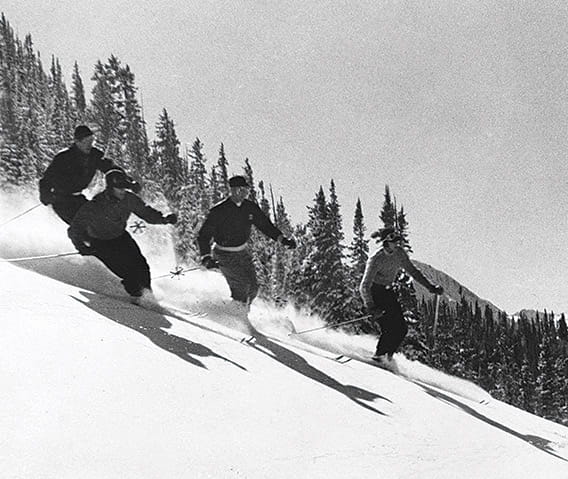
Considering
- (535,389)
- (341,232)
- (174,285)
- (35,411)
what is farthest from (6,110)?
(535,389)

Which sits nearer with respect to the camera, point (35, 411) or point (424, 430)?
point (35, 411)

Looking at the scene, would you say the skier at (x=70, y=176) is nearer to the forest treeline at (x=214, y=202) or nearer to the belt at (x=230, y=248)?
the belt at (x=230, y=248)

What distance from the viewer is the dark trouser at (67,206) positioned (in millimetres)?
9078

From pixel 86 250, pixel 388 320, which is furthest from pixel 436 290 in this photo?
pixel 86 250

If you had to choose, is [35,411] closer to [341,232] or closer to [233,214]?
[233,214]

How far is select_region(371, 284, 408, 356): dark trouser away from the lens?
9.48 m

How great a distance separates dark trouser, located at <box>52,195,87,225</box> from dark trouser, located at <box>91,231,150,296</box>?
3.12 ft

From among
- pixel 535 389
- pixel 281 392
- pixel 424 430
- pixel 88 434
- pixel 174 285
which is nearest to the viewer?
pixel 88 434

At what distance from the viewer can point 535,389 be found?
3275 inches

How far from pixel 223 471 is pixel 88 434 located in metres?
0.76

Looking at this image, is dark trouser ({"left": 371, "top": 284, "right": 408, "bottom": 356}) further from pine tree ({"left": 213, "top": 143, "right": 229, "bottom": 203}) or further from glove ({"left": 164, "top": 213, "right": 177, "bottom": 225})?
pine tree ({"left": 213, "top": 143, "right": 229, "bottom": 203})

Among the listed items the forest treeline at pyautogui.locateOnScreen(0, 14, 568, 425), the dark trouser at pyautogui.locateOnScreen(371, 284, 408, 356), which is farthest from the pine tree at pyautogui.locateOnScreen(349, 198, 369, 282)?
the dark trouser at pyautogui.locateOnScreen(371, 284, 408, 356)

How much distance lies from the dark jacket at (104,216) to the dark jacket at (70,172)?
2.78ft

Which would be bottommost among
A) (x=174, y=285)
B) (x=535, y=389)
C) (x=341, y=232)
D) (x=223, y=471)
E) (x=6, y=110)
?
(x=535, y=389)
